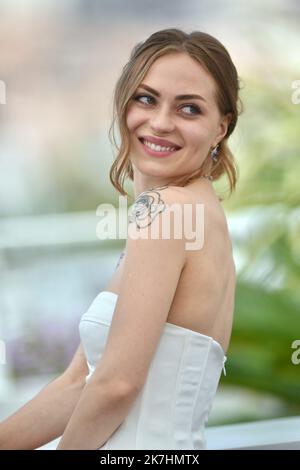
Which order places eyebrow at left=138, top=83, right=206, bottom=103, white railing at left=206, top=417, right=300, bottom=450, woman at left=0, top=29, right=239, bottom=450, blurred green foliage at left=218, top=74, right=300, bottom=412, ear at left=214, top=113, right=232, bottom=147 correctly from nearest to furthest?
woman at left=0, top=29, right=239, bottom=450, eyebrow at left=138, top=83, right=206, bottom=103, ear at left=214, top=113, right=232, bottom=147, white railing at left=206, top=417, right=300, bottom=450, blurred green foliage at left=218, top=74, right=300, bottom=412

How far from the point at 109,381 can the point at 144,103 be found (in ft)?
1.62

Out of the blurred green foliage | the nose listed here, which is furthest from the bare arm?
the blurred green foliage

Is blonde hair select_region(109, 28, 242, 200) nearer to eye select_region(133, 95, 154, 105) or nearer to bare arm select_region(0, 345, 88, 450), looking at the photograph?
eye select_region(133, 95, 154, 105)

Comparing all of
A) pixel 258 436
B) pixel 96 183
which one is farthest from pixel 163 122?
pixel 96 183

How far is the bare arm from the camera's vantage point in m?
1.56

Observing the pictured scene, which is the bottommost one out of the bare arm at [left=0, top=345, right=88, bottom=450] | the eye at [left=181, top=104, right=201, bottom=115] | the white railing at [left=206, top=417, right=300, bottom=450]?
the white railing at [left=206, top=417, right=300, bottom=450]

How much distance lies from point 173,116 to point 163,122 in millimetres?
22

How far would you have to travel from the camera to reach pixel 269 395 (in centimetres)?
301

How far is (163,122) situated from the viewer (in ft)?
4.66

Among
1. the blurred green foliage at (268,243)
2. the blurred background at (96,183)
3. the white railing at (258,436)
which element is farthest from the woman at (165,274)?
the blurred background at (96,183)

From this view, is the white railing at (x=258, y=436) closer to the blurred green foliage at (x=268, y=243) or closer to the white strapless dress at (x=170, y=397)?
the white strapless dress at (x=170, y=397)

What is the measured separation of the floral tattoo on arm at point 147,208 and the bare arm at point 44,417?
394 mm

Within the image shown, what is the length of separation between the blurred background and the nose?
1693mm
